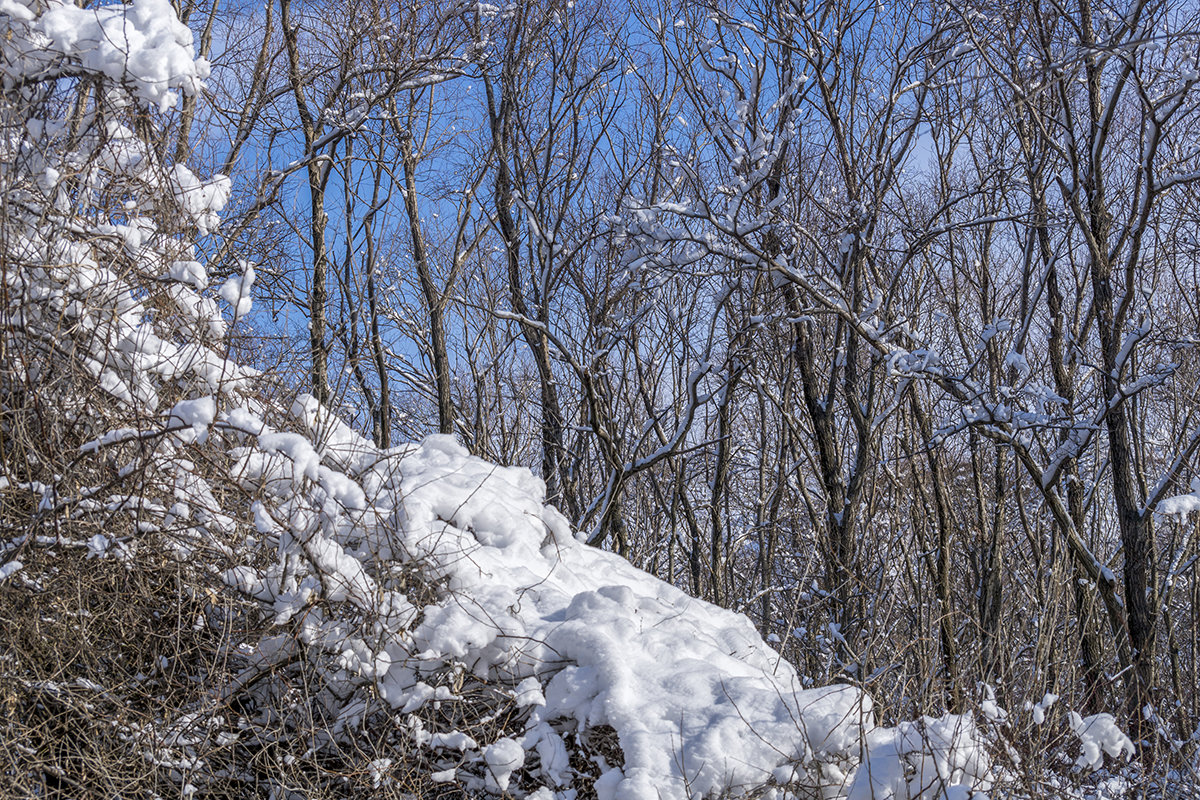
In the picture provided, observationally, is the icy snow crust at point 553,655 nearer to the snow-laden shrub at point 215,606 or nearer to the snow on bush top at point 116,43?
the snow-laden shrub at point 215,606

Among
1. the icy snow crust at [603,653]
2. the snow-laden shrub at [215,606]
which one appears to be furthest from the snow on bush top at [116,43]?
the icy snow crust at [603,653]

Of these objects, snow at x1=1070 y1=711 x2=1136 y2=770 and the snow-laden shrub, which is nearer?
snow at x1=1070 y1=711 x2=1136 y2=770

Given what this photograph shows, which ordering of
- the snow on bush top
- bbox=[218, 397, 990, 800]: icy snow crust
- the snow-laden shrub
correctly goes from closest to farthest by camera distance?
bbox=[218, 397, 990, 800]: icy snow crust < the snow-laden shrub < the snow on bush top

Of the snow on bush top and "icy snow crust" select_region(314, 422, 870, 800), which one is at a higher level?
the snow on bush top

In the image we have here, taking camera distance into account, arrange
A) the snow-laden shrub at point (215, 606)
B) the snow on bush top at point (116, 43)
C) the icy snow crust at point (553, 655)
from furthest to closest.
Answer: the snow on bush top at point (116, 43) → the snow-laden shrub at point (215, 606) → the icy snow crust at point (553, 655)

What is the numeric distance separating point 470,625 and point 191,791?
1265 mm

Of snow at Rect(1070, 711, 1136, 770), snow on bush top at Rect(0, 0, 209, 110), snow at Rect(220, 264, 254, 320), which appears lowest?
snow at Rect(1070, 711, 1136, 770)

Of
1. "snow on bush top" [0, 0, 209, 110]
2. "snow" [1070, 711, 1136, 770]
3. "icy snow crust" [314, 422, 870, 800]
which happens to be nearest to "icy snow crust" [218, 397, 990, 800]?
"icy snow crust" [314, 422, 870, 800]

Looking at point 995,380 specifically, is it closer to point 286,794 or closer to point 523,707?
point 523,707

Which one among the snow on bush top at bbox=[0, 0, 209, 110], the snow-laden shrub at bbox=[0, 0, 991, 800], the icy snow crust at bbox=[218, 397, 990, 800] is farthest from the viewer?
the snow on bush top at bbox=[0, 0, 209, 110]

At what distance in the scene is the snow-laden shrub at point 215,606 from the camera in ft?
10.6

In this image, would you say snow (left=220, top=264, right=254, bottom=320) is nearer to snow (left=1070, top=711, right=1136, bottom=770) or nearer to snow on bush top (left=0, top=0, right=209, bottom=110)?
snow on bush top (left=0, top=0, right=209, bottom=110)

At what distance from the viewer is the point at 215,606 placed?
3729mm

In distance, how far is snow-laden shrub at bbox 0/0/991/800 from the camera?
3217 mm
